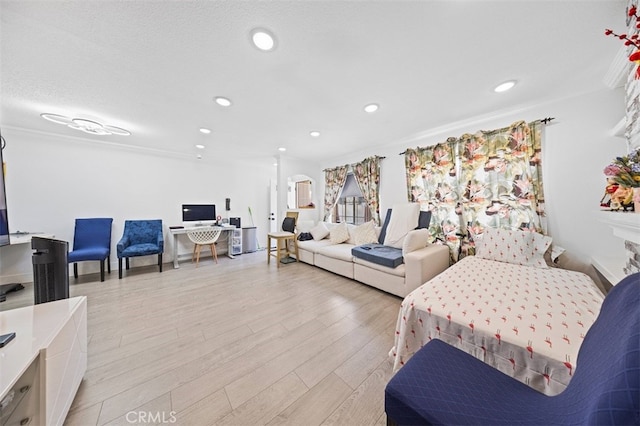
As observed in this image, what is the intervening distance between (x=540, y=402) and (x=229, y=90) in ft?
9.61

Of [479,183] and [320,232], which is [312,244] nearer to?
[320,232]

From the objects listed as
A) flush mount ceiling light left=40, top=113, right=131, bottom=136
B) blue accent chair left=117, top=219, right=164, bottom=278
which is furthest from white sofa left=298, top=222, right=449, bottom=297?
flush mount ceiling light left=40, top=113, right=131, bottom=136

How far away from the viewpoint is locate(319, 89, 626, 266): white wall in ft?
6.51

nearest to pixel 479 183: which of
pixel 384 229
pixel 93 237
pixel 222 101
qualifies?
pixel 384 229

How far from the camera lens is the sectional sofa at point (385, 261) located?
242cm

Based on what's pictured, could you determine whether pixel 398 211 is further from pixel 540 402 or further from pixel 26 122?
pixel 26 122

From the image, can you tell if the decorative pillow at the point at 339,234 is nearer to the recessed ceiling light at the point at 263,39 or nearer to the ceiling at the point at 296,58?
the ceiling at the point at 296,58

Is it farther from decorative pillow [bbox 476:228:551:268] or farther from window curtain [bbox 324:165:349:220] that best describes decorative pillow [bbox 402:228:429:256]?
A: window curtain [bbox 324:165:349:220]

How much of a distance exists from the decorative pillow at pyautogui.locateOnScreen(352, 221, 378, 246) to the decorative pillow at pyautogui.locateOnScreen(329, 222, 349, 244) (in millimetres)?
254

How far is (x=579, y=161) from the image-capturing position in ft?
6.91

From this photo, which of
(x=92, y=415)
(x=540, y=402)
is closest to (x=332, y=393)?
(x=540, y=402)

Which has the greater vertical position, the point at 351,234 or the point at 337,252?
the point at 351,234

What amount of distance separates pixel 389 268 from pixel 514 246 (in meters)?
1.40

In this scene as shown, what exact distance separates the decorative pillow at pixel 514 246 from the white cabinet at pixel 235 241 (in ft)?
15.3
